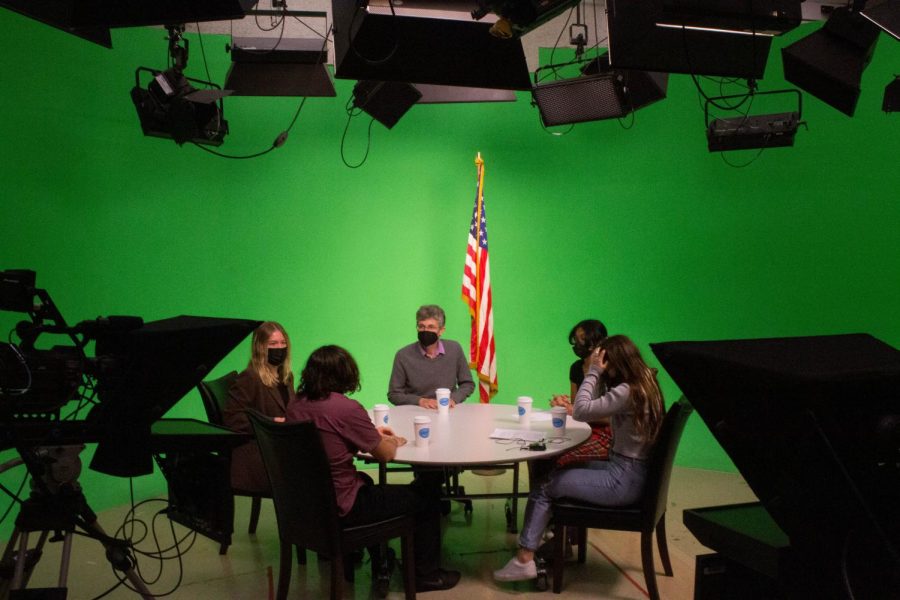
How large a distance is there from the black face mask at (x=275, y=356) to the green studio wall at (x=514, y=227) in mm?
1344

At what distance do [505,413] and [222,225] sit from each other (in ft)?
7.98

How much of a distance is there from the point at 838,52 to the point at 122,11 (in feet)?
9.73

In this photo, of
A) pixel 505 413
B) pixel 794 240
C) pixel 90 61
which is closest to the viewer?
pixel 505 413

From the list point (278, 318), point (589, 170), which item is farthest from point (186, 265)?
point (589, 170)

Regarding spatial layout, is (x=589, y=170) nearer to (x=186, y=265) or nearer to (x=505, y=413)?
(x=505, y=413)

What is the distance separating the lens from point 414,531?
3551 millimetres

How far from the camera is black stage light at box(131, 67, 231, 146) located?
12.8 feet

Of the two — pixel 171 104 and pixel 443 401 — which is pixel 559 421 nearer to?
pixel 443 401

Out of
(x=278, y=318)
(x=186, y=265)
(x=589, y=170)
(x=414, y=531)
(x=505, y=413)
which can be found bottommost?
(x=414, y=531)

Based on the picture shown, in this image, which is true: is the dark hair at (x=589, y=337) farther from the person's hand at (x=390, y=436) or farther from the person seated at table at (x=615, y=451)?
the person's hand at (x=390, y=436)

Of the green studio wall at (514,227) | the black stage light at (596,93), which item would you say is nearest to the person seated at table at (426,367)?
the green studio wall at (514,227)

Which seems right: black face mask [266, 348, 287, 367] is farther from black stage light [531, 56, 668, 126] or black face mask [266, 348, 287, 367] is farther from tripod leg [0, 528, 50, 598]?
black stage light [531, 56, 668, 126]

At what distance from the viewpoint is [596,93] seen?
427 centimetres

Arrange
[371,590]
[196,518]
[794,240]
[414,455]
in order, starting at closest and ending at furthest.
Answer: [196,518], [414,455], [371,590], [794,240]
